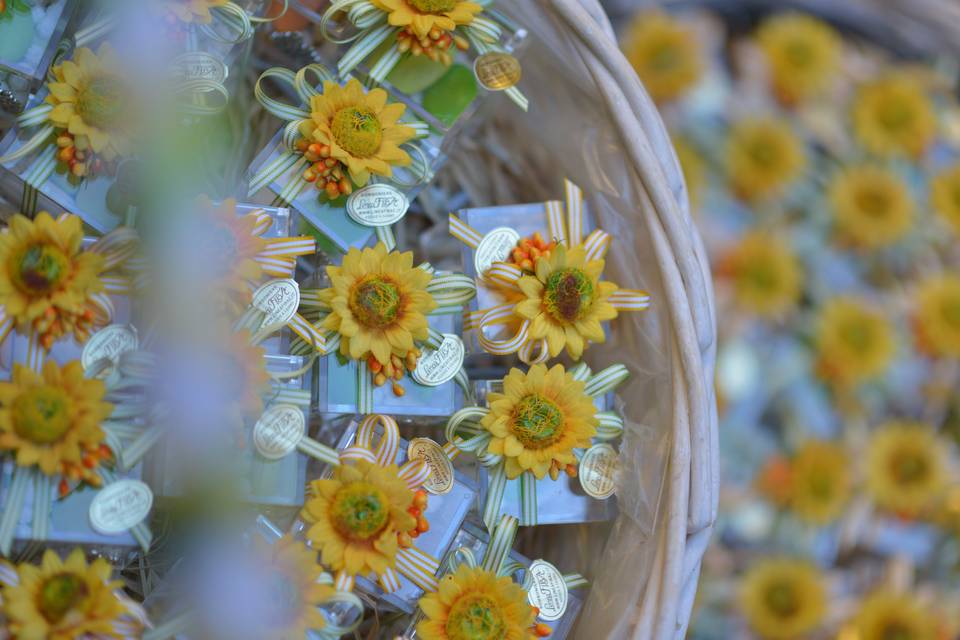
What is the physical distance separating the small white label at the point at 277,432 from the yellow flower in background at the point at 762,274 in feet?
2.13

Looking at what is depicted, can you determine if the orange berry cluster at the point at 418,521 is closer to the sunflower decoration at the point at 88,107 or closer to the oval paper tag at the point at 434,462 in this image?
the oval paper tag at the point at 434,462

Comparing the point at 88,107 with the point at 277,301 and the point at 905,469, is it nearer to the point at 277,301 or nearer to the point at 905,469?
the point at 277,301

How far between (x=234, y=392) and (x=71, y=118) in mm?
211

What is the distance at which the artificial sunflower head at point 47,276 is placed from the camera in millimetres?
500

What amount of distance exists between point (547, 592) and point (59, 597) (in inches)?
11.6

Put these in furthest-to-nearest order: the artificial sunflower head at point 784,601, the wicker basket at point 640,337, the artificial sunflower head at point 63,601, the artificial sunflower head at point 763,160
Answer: the artificial sunflower head at point 763,160 < the artificial sunflower head at point 784,601 < the wicker basket at point 640,337 < the artificial sunflower head at point 63,601

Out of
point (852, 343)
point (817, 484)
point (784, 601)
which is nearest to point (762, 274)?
point (852, 343)

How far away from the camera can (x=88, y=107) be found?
0.53m

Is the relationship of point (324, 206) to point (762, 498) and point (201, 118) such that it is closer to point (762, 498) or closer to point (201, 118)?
point (201, 118)

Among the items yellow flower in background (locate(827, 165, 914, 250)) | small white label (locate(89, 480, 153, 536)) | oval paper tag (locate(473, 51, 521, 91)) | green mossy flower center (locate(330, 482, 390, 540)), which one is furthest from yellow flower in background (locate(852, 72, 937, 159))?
small white label (locate(89, 480, 153, 536))

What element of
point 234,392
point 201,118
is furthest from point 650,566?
point 201,118

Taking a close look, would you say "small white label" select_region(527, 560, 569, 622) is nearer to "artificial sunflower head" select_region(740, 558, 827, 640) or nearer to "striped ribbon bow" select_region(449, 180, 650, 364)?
"striped ribbon bow" select_region(449, 180, 650, 364)

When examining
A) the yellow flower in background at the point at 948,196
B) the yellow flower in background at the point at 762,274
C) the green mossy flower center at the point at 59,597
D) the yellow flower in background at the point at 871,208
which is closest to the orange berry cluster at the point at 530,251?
the green mossy flower center at the point at 59,597

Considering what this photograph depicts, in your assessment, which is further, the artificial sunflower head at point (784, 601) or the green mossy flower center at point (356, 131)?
the artificial sunflower head at point (784, 601)
